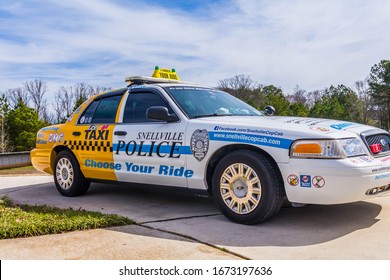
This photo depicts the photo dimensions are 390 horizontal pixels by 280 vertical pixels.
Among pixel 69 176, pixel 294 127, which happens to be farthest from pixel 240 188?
pixel 69 176

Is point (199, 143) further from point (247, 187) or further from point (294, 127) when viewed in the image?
point (294, 127)

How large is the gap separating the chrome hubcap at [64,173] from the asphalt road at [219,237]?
3.07 feet

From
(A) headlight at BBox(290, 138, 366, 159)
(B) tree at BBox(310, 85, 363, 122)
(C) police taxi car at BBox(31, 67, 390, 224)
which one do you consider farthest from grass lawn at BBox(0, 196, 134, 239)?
(B) tree at BBox(310, 85, 363, 122)

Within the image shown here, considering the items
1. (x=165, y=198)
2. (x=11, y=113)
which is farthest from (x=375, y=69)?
(x=165, y=198)

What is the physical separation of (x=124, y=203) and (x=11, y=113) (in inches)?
1256

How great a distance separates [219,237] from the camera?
3678 millimetres

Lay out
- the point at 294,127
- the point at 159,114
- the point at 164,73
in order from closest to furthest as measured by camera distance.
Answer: the point at 294,127 < the point at 159,114 < the point at 164,73

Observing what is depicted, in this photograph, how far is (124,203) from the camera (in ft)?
17.9

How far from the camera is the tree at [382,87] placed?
44688 mm

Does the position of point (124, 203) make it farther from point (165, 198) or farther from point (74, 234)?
point (74, 234)

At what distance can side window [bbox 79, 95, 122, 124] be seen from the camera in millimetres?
5582

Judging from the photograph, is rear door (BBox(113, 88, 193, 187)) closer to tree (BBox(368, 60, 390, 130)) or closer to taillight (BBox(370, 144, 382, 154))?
taillight (BBox(370, 144, 382, 154))

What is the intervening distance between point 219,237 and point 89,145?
8.89 feet

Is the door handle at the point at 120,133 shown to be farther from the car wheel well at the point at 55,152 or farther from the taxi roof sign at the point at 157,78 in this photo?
the car wheel well at the point at 55,152
